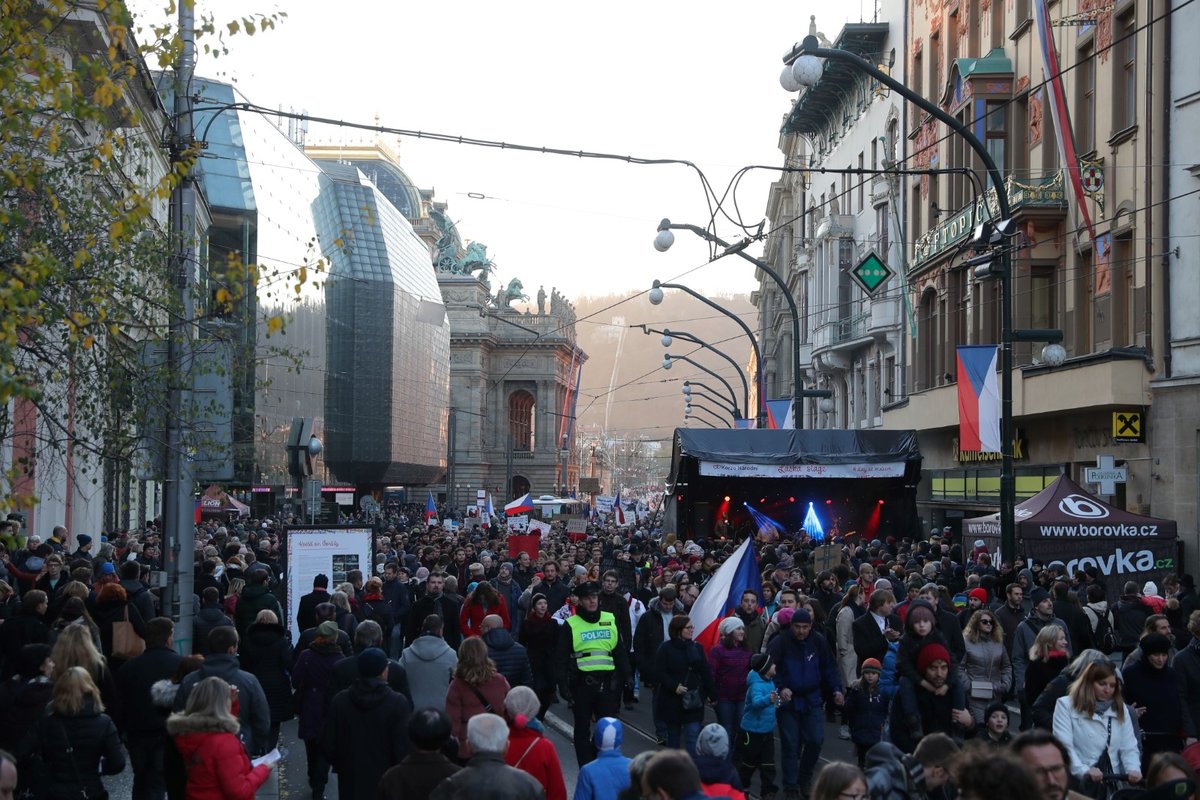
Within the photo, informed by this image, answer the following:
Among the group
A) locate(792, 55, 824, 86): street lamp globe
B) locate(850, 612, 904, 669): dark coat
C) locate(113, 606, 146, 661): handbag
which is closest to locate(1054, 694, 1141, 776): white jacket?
locate(850, 612, 904, 669): dark coat

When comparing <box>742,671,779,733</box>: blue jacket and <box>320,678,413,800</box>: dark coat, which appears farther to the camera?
<box>742,671,779,733</box>: blue jacket

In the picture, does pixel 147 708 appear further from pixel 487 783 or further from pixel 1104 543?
pixel 1104 543

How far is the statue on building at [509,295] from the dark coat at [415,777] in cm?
11847

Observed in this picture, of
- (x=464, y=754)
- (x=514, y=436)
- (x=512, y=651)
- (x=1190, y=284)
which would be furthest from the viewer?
(x=514, y=436)

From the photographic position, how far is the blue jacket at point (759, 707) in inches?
446

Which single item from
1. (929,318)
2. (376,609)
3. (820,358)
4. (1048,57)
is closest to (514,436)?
(820,358)

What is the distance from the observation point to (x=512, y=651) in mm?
11320

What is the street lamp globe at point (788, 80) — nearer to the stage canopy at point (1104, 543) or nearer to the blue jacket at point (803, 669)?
the stage canopy at point (1104, 543)

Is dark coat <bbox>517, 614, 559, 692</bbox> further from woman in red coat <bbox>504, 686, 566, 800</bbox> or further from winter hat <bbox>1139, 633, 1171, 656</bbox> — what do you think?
woman in red coat <bbox>504, 686, 566, 800</bbox>

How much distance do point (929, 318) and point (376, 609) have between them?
76.9 feet

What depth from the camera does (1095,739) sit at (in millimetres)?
8555

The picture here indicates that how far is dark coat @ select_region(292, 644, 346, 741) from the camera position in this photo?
1053cm

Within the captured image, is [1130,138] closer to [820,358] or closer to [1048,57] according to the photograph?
[1048,57]

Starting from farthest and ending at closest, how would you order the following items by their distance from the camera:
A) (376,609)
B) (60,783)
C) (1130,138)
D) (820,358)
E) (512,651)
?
(820,358) < (1130,138) < (376,609) < (512,651) < (60,783)
